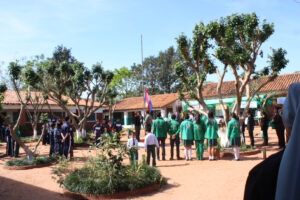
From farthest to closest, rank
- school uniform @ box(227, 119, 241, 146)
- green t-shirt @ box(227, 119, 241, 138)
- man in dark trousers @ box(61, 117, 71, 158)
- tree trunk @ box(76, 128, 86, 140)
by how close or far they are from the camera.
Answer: tree trunk @ box(76, 128, 86, 140) → man in dark trousers @ box(61, 117, 71, 158) → green t-shirt @ box(227, 119, 241, 138) → school uniform @ box(227, 119, 241, 146)

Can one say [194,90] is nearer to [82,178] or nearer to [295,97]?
[82,178]

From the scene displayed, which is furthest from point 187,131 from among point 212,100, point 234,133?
point 212,100

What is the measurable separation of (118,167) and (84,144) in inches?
403

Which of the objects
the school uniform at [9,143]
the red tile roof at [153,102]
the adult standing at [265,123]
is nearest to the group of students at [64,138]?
the school uniform at [9,143]

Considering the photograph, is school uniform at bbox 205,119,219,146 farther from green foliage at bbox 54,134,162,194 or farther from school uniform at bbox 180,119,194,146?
green foliage at bbox 54,134,162,194

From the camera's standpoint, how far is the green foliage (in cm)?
618

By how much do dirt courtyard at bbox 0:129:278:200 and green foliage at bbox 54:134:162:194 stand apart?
0.35 meters

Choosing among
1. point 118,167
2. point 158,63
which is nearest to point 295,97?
point 118,167

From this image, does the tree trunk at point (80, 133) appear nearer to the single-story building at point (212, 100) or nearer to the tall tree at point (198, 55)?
the tall tree at point (198, 55)

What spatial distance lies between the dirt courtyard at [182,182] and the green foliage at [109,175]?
35cm

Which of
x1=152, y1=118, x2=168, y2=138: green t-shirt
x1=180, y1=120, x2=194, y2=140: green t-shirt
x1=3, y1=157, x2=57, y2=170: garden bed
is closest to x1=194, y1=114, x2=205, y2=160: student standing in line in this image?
x1=180, y1=120, x2=194, y2=140: green t-shirt

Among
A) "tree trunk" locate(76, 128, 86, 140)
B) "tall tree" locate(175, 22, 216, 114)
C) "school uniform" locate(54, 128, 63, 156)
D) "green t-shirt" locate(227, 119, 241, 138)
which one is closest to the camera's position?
"green t-shirt" locate(227, 119, 241, 138)

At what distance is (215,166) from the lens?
8953mm

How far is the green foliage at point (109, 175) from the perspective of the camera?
618 cm
